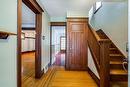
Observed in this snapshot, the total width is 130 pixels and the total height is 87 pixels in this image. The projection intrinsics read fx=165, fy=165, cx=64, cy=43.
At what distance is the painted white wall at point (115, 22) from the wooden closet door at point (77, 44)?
58 cm

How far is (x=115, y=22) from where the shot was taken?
207 inches

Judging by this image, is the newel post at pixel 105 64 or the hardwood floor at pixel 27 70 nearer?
the newel post at pixel 105 64

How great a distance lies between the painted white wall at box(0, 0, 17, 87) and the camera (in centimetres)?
221

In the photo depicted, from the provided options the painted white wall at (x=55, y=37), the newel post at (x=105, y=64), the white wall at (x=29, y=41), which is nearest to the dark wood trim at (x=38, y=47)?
the newel post at (x=105, y=64)

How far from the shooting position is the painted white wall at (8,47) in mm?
2215

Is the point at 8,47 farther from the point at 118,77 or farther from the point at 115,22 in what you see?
the point at 115,22

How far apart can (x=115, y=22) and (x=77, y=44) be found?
2032 millimetres

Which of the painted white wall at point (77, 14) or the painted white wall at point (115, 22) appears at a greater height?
the painted white wall at point (77, 14)

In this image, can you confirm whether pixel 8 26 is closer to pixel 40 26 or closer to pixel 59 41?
pixel 40 26

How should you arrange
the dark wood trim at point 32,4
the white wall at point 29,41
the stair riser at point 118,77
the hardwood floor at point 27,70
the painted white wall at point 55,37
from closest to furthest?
the stair riser at point 118,77
the dark wood trim at point 32,4
the hardwood floor at point 27,70
the painted white wall at point 55,37
the white wall at point 29,41

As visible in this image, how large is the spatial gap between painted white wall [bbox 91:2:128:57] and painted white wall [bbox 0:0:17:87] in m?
3.13

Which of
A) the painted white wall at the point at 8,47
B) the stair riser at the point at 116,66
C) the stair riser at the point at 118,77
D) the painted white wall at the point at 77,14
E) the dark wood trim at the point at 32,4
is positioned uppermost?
the painted white wall at the point at 77,14

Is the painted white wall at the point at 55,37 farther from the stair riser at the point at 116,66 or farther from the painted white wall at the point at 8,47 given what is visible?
the painted white wall at the point at 8,47

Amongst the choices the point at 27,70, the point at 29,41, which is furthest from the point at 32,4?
the point at 29,41
